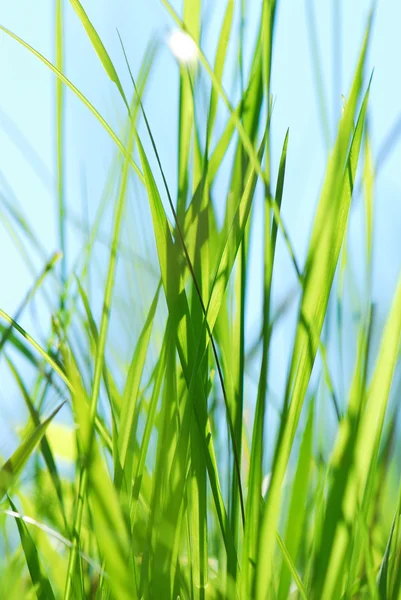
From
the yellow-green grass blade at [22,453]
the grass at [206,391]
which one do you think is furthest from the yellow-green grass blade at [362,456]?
the yellow-green grass blade at [22,453]

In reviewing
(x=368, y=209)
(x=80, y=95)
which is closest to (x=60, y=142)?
(x=80, y=95)

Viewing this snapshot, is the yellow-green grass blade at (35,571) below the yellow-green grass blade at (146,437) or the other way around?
below

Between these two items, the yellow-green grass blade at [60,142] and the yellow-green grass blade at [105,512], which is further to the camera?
the yellow-green grass blade at [60,142]

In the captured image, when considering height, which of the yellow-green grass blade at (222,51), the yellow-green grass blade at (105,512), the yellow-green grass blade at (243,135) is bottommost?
the yellow-green grass blade at (105,512)

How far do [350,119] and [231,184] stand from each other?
0.06 metres

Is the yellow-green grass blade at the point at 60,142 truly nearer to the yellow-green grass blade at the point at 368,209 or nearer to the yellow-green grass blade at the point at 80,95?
the yellow-green grass blade at the point at 80,95

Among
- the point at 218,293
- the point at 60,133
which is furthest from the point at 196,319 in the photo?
the point at 60,133

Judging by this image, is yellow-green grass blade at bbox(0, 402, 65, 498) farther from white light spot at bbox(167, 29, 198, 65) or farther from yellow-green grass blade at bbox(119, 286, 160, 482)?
white light spot at bbox(167, 29, 198, 65)

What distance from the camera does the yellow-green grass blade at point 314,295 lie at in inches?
7.6

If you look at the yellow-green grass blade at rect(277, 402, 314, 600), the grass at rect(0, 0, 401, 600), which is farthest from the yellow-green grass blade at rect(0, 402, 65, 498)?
the yellow-green grass blade at rect(277, 402, 314, 600)

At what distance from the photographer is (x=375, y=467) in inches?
9.1

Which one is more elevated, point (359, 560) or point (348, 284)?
point (348, 284)

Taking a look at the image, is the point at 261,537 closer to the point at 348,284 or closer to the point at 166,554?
the point at 166,554

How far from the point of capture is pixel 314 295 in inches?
8.3
